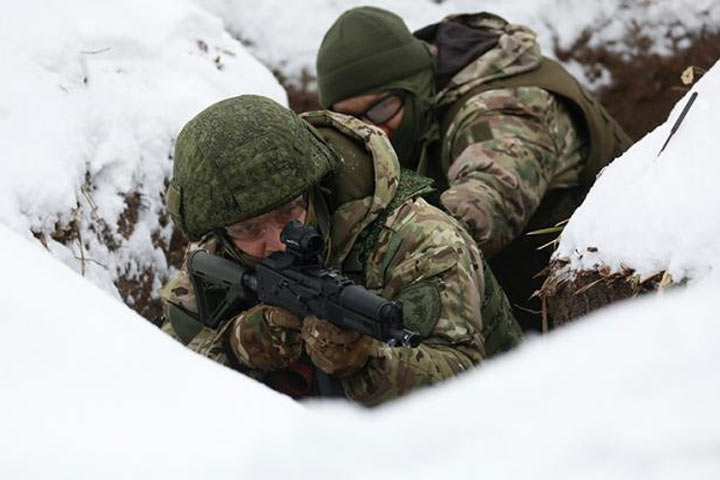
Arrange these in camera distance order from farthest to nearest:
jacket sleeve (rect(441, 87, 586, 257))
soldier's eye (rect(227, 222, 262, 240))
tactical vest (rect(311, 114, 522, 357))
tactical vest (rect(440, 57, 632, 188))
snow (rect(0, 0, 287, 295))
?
tactical vest (rect(440, 57, 632, 188))
jacket sleeve (rect(441, 87, 586, 257))
snow (rect(0, 0, 287, 295))
tactical vest (rect(311, 114, 522, 357))
soldier's eye (rect(227, 222, 262, 240))

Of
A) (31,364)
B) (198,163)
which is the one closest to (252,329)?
(198,163)

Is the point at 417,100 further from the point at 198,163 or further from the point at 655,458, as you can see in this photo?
the point at 655,458

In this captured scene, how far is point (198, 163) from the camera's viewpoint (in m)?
3.17

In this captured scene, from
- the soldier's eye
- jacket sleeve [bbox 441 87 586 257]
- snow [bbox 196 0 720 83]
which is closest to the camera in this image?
the soldier's eye

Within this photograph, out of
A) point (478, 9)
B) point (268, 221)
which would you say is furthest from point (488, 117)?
point (478, 9)

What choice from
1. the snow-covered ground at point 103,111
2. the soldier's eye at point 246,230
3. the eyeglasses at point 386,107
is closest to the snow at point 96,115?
the snow-covered ground at point 103,111

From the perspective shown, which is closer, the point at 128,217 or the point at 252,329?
the point at 252,329

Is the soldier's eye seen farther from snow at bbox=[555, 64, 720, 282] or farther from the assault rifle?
snow at bbox=[555, 64, 720, 282]

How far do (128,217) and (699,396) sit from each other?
3362mm

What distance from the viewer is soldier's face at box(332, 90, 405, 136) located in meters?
4.70

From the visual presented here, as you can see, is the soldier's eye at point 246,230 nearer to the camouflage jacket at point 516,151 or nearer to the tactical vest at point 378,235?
the tactical vest at point 378,235

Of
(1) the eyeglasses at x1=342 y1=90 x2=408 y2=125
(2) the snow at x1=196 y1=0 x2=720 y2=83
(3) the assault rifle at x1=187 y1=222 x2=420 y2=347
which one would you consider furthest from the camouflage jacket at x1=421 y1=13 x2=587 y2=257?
(2) the snow at x1=196 y1=0 x2=720 y2=83

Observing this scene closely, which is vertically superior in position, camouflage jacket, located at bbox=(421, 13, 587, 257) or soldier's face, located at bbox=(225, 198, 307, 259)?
soldier's face, located at bbox=(225, 198, 307, 259)

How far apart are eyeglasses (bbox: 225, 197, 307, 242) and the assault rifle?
0.29ft
